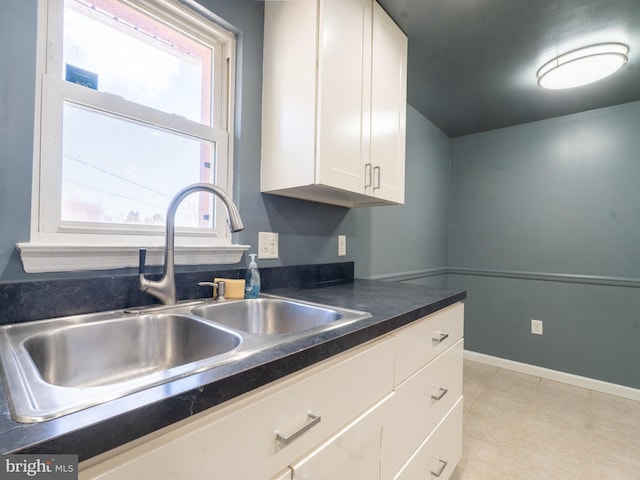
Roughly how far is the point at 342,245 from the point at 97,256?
1205 mm

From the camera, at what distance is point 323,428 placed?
69 centimetres

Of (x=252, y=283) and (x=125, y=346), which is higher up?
(x=252, y=283)

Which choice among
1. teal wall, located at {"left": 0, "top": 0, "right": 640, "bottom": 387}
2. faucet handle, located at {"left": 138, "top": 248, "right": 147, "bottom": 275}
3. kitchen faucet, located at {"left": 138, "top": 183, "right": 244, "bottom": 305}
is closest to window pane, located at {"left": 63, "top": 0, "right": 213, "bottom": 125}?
teal wall, located at {"left": 0, "top": 0, "right": 640, "bottom": 387}

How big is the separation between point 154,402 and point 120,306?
65cm

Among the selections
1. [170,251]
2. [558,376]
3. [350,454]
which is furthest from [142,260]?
[558,376]

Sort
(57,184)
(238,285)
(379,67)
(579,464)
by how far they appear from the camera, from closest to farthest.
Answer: (57,184), (238,285), (379,67), (579,464)

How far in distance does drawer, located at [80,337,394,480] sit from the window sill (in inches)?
27.0

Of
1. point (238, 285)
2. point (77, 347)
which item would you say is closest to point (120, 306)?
point (77, 347)

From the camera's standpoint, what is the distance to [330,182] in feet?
4.05

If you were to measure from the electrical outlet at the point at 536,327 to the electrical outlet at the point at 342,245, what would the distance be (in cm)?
197

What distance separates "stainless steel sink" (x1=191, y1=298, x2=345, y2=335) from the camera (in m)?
1.04

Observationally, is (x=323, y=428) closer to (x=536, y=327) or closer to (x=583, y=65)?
(x=583, y=65)

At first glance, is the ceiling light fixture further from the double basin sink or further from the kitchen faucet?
the kitchen faucet

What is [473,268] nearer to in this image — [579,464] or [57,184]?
[579,464]
